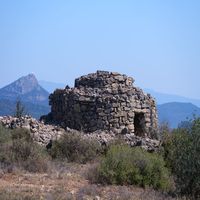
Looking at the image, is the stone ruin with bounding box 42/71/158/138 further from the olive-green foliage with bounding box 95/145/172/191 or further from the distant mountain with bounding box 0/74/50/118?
the distant mountain with bounding box 0/74/50/118

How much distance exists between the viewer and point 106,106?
21.1m

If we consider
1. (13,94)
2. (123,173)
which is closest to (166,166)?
(123,173)

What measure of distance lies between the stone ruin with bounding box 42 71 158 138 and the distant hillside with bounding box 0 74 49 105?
258 feet

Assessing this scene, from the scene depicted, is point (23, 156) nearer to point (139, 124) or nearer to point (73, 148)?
point (73, 148)

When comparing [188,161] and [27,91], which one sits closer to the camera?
[188,161]

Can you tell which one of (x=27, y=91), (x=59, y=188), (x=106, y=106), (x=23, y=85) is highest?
(x=23, y=85)

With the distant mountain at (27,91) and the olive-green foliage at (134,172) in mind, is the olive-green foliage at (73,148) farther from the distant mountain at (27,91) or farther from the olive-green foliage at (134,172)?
the distant mountain at (27,91)

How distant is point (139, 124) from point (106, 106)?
2.25m

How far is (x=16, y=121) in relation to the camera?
20984 mm

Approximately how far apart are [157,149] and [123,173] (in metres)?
4.99

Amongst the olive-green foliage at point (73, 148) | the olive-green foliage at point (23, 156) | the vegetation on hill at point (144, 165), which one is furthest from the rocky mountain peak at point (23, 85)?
the vegetation on hill at point (144, 165)

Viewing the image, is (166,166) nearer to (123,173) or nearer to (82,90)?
(123,173)

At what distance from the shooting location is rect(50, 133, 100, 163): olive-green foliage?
1667 centimetres

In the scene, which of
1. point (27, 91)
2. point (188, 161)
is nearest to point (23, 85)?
point (27, 91)
